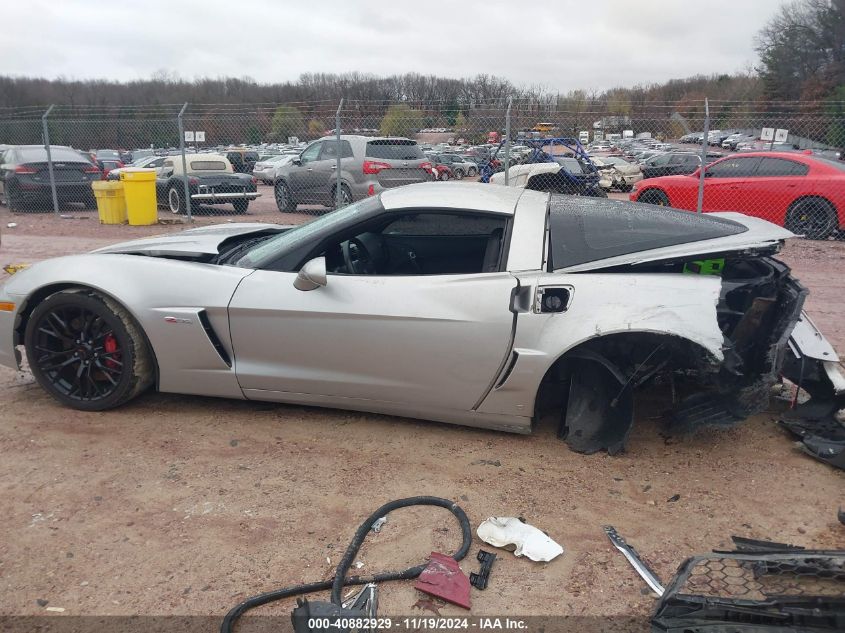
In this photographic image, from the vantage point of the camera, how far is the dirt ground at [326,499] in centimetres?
251

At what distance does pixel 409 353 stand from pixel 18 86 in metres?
78.6

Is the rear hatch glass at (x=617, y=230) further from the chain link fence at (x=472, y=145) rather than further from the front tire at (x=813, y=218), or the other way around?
the front tire at (x=813, y=218)

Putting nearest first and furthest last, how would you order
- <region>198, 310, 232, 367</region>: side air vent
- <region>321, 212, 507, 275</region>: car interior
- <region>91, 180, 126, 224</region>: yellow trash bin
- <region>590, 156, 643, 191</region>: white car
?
<region>198, 310, 232, 367</region>: side air vent
<region>321, 212, 507, 275</region>: car interior
<region>91, 180, 126, 224</region>: yellow trash bin
<region>590, 156, 643, 191</region>: white car

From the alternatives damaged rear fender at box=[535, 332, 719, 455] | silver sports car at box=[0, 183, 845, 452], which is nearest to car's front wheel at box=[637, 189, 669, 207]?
silver sports car at box=[0, 183, 845, 452]

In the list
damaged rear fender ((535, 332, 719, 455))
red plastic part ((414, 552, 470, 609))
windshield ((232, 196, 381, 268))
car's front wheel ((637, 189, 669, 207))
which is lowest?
red plastic part ((414, 552, 470, 609))

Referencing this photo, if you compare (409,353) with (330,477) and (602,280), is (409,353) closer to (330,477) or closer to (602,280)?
(330,477)

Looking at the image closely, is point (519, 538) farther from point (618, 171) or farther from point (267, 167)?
point (267, 167)

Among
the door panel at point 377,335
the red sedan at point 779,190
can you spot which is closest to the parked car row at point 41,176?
the red sedan at point 779,190

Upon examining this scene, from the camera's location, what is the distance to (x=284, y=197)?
14.7m

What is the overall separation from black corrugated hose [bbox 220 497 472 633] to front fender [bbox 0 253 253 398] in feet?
4.35

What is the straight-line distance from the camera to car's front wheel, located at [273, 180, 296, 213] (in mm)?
14469

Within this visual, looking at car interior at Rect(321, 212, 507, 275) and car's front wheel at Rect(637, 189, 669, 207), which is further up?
car interior at Rect(321, 212, 507, 275)

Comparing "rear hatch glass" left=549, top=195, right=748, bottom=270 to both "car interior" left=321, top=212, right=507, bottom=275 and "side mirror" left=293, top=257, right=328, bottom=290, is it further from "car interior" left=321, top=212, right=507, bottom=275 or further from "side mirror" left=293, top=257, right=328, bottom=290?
"side mirror" left=293, top=257, right=328, bottom=290

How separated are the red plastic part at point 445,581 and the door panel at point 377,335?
1.03 m
